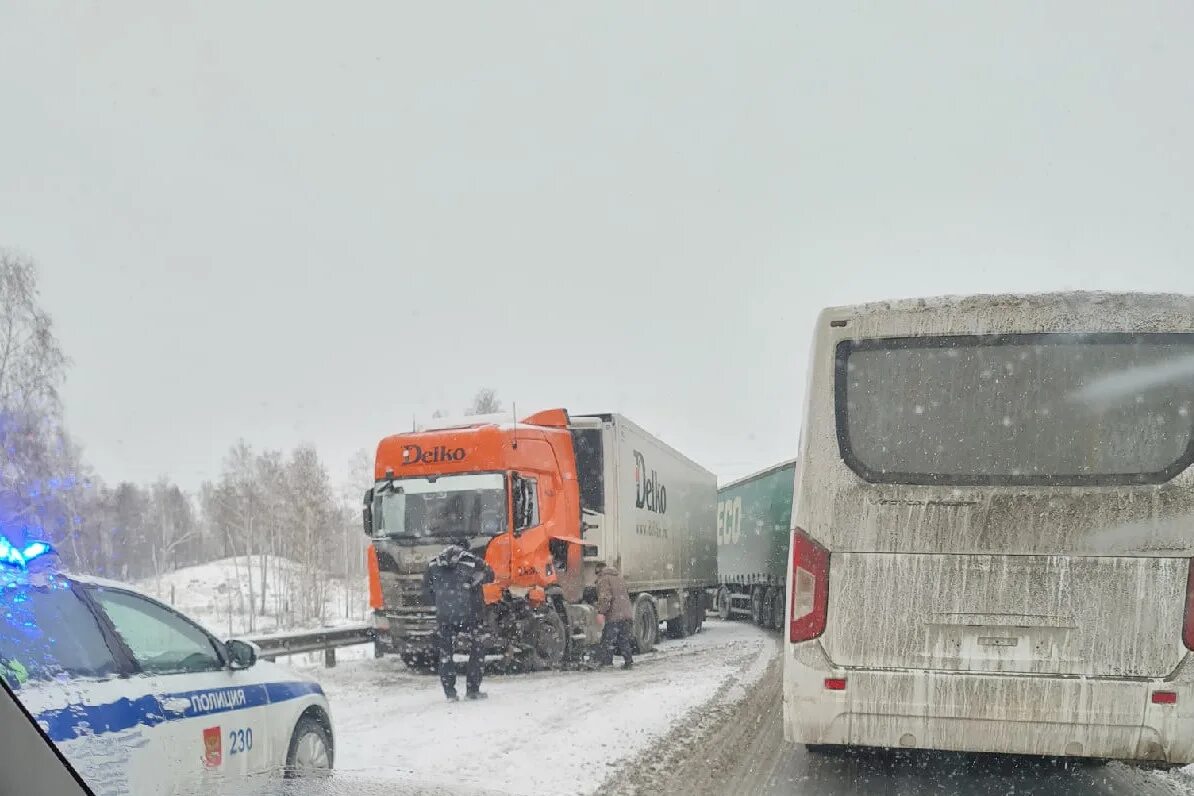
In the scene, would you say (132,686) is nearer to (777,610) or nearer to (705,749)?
(705,749)

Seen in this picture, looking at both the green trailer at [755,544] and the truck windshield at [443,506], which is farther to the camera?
the green trailer at [755,544]

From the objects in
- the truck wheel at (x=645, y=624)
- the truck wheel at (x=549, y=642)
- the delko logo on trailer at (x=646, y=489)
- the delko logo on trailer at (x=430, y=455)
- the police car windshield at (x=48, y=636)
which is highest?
the delko logo on trailer at (x=430, y=455)

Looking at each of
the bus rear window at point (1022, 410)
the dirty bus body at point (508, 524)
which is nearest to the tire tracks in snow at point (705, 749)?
the bus rear window at point (1022, 410)

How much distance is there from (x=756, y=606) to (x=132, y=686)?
18.8 metres

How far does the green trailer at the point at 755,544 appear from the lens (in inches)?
724

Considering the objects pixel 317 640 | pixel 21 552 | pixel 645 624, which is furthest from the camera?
pixel 645 624

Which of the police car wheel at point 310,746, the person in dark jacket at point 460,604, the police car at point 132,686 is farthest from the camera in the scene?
the person in dark jacket at point 460,604

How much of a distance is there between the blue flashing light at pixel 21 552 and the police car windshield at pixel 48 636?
0.08 m

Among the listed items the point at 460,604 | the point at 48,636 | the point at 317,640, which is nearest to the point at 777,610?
the point at 460,604

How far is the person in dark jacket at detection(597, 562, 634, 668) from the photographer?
483 inches

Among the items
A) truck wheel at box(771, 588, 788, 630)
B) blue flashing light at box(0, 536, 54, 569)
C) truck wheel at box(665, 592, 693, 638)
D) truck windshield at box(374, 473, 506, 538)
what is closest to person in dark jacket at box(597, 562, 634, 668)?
truck windshield at box(374, 473, 506, 538)

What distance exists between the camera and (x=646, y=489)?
50.8ft

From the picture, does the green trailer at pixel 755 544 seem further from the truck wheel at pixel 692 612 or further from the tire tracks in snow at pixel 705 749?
the tire tracks in snow at pixel 705 749

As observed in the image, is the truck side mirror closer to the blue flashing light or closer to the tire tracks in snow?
the tire tracks in snow
